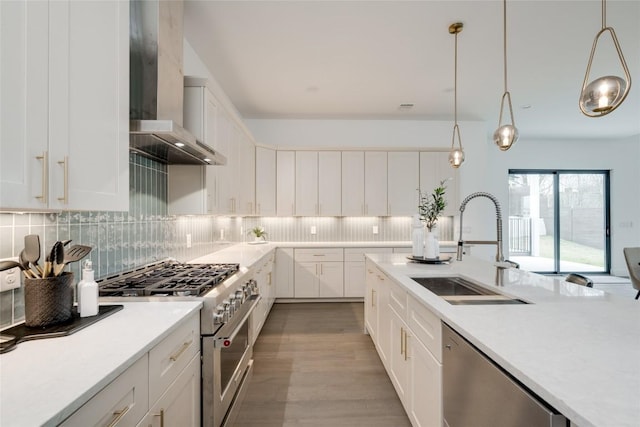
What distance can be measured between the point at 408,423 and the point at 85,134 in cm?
235

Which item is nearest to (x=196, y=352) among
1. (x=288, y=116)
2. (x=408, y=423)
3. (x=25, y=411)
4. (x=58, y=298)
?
(x=58, y=298)

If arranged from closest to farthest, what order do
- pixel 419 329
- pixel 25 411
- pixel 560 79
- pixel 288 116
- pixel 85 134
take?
pixel 25 411 < pixel 85 134 < pixel 419 329 < pixel 560 79 < pixel 288 116

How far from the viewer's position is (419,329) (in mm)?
1614

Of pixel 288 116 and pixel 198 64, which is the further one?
pixel 288 116

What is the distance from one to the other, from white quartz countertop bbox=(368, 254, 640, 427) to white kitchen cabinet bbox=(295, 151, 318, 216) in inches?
130

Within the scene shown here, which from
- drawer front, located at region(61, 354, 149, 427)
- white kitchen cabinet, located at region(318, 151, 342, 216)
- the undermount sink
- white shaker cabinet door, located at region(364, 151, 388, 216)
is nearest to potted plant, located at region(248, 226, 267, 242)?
white kitchen cabinet, located at region(318, 151, 342, 216)

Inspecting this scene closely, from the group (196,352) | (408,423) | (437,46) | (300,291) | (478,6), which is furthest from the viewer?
(300,291)

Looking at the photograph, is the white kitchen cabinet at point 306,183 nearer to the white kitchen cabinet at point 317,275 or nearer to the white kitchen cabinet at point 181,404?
the white kitchen cabinet at point 317,275

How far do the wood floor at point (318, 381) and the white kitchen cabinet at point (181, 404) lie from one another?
2.27 ft

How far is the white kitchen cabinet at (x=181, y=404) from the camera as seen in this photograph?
3.62ft

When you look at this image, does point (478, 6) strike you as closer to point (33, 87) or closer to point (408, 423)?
point (33, 87)

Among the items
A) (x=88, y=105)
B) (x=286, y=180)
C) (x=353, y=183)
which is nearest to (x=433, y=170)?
(x=353, y=183)

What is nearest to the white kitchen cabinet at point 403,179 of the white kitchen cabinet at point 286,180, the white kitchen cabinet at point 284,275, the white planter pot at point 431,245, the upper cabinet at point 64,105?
the white kitchen cabinet at point 286,180

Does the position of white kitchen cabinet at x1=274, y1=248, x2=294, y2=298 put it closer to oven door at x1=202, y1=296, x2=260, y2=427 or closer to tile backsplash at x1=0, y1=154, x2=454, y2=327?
tile backsplash at x1=0, y1=154, x2=454, y2=327
